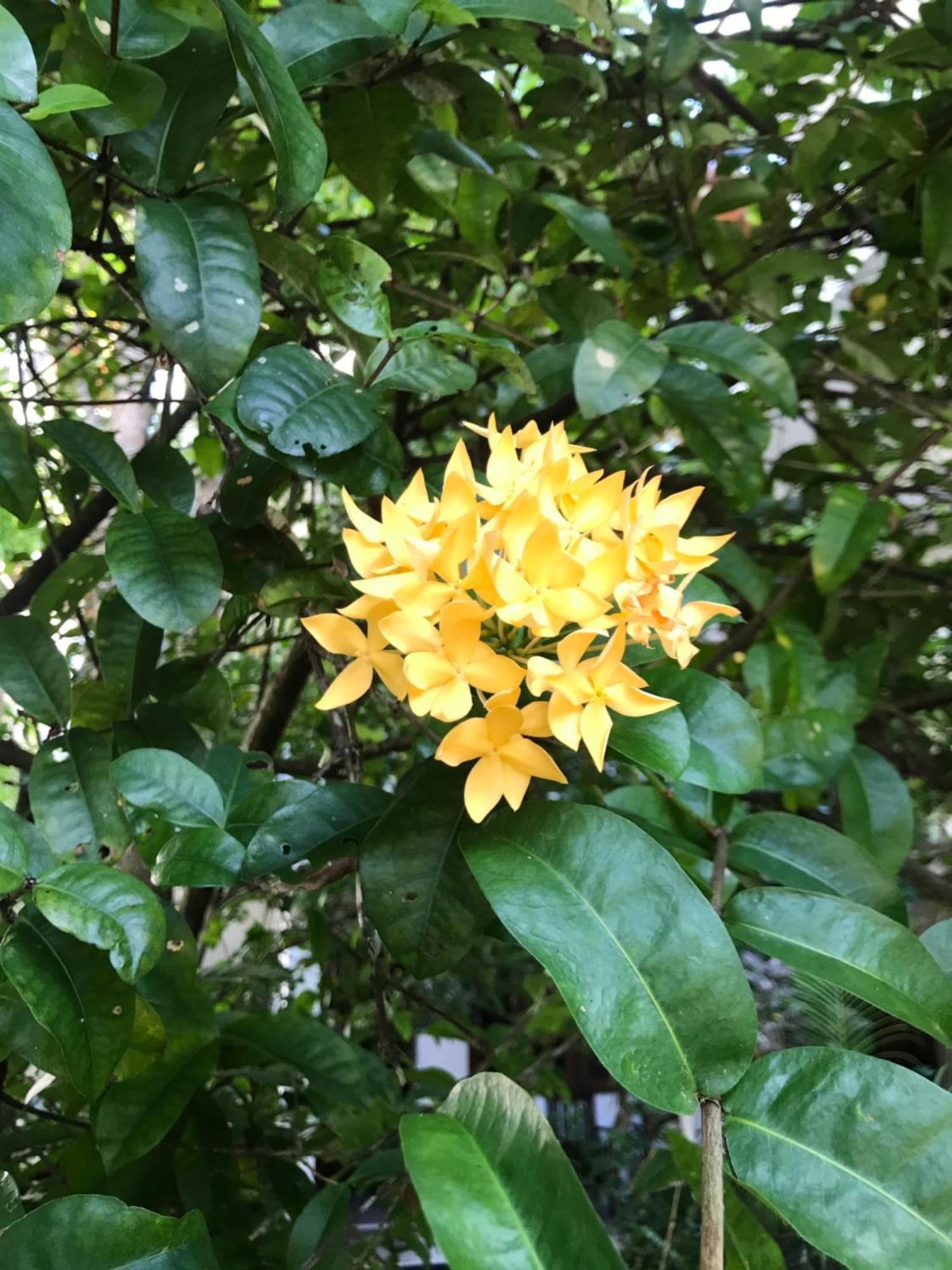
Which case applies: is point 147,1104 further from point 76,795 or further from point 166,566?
point 166,566

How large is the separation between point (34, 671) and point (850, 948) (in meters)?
0.62

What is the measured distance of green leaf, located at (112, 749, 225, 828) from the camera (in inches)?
22.9

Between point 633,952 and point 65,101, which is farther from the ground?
point 65,101

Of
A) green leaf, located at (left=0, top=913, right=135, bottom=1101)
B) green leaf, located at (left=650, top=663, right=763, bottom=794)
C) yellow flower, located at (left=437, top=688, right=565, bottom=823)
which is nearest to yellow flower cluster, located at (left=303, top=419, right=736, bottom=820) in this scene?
yellow flower, located at (left=437, top=688, right=565, bottom=823)

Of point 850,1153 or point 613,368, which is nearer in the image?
point 850,1153

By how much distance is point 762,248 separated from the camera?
1.11 meters

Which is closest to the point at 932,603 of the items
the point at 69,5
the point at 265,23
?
the point at 265,23

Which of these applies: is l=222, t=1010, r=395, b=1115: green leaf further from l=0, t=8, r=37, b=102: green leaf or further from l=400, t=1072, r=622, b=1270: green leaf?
l=0, t=8, r=37, b=102: green leaf

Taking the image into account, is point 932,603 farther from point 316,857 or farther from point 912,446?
point 316,857

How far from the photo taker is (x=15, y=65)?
43cm

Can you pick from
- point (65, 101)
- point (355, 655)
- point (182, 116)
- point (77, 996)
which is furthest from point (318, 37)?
point (77, 996)

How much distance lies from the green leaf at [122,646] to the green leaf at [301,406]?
0.82 ft

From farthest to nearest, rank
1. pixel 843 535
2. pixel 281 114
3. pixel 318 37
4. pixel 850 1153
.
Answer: pixel 843 535 → pixel 318 37 → pixel 281 114 → pixel 850 1153

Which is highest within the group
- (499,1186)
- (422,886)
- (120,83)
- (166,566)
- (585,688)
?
(120,83)
